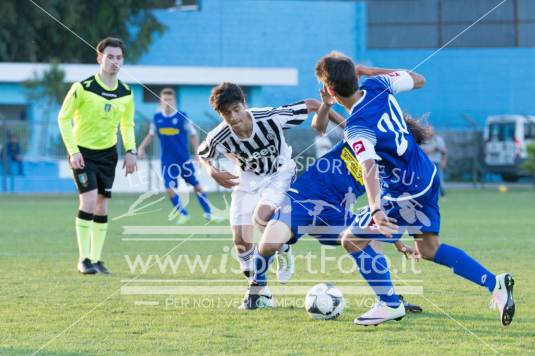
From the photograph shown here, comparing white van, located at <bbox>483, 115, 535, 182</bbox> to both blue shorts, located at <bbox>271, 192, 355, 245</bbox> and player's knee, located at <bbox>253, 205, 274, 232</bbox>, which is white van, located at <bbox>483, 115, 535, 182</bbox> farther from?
blue shorts, located at <bbox>271, 192, 355, 245</bbox>

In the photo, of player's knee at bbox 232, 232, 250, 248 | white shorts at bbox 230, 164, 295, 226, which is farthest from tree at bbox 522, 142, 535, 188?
player's knee at bbox 232, 232, 250, 248

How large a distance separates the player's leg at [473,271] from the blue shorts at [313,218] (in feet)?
2.58

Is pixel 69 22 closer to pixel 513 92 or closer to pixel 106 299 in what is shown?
pixel 513 92

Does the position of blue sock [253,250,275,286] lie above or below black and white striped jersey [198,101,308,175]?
below

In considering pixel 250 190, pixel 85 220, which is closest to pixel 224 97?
pixel 250 190

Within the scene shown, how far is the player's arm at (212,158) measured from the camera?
7379 millimetres

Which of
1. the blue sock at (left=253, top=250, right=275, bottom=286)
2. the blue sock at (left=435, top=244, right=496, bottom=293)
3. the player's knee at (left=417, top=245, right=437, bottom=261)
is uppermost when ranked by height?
the player's knee at (left=417, top=245, right=437, bottom=261)

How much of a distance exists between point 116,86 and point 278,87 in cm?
2870

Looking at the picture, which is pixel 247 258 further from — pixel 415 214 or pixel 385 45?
pixel 385 45

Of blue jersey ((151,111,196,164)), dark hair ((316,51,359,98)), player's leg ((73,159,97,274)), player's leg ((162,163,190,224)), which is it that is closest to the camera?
dark hair ((316,51,359,98))

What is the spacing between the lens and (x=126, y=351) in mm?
5492

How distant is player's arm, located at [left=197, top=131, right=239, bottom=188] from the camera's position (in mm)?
7379

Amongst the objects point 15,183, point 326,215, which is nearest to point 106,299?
point 326,215

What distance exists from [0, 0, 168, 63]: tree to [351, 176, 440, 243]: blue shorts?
29.2 metres
